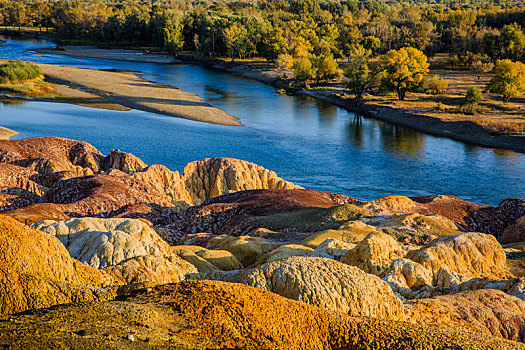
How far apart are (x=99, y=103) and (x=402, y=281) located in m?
73.9

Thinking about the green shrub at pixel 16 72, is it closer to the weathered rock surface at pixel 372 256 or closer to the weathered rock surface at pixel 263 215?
the weathered rock surface at pixel 263 215

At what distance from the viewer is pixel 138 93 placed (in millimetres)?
87812

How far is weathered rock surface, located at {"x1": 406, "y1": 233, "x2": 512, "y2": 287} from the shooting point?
1350cm

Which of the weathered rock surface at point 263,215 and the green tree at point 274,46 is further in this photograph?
the green tree at point 274,46

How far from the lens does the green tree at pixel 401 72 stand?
86.2 m

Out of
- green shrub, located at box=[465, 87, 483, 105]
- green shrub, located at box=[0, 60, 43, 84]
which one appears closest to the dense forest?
green shrub, located at box=[465, 87, 483, 105]

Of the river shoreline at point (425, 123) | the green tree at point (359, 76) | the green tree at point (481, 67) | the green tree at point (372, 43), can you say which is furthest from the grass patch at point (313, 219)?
the green tree at point (372, 43)

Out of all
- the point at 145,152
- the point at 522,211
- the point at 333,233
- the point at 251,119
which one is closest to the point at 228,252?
the point at 333,233

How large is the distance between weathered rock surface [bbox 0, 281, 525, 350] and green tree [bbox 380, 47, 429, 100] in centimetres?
8101

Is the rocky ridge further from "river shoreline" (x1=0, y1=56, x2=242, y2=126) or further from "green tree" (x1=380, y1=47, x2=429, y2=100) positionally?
"green tree" (x1=380, y1=47, x2=429, y2=100)

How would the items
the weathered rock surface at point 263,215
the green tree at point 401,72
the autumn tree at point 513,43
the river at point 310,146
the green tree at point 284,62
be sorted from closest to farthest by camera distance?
the weathered rock surface at point 263,215
the river at point 310,146
the green tree at point 401,72
the autumn tree at point 513,43
the green tree at point 284,62

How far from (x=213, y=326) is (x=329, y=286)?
2900 millimetres

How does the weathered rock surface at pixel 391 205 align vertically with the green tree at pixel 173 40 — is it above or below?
below

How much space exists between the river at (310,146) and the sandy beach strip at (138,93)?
273 centimetres
